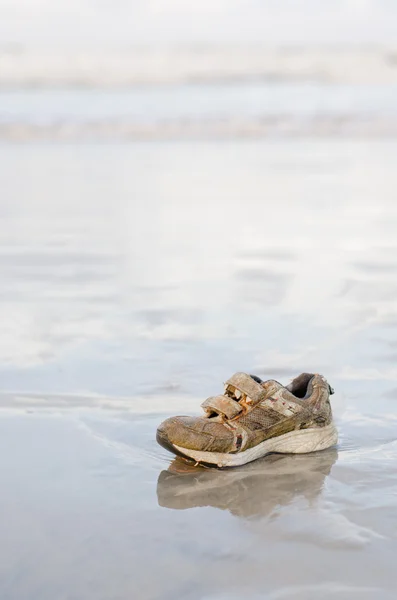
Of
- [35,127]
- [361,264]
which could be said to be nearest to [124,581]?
[361,264]

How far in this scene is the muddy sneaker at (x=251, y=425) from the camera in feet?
9.53

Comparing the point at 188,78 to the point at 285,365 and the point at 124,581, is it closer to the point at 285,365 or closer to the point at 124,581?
the point at 285,365

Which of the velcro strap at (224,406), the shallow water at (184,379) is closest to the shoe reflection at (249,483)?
the shallow water at (184,379)

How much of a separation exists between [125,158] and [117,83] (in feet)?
49.1

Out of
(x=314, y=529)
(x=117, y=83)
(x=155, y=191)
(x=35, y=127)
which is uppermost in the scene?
(x=117, y=83)

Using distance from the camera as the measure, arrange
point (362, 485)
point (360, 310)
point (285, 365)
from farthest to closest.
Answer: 1. point (360, 310)
2. point (285, 365)
3. point (362, 485)

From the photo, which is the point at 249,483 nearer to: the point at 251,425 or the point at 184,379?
the point at 251,425

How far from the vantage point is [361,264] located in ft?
19.7

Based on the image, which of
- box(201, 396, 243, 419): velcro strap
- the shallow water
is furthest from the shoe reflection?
box(201, 396, 243, 419): velcro strap

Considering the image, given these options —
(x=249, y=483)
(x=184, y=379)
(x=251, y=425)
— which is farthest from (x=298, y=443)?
(x=184, y=379)

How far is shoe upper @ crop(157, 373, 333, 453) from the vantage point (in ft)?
9.55

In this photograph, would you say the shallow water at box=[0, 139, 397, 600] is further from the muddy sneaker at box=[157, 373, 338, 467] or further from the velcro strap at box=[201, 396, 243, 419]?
the velcro strap at box=[201, 396, 243, 419]

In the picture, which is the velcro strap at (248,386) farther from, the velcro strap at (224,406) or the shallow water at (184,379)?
the shallow water at (184,379)

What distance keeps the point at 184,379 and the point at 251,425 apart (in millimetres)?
867
